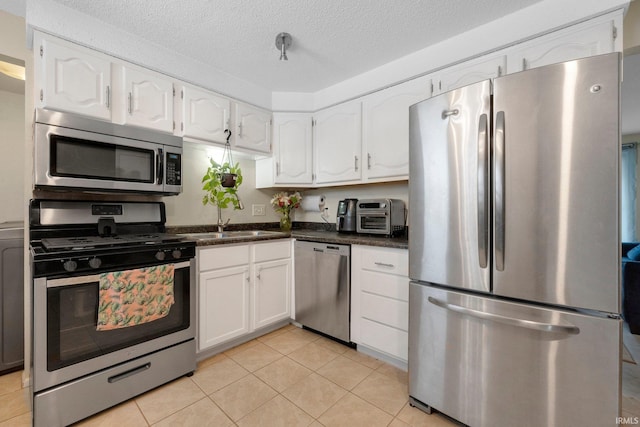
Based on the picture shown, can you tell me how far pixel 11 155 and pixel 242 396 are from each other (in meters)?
3.14

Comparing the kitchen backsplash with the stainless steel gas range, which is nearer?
the stainless steel gas range

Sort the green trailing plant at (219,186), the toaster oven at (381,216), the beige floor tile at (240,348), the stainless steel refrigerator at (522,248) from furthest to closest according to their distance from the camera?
the green trailing plant at (219,186), the toaster oven at (381,216), the beige floor tile at (240,348), the stainless steel refrigerator at (522,248)

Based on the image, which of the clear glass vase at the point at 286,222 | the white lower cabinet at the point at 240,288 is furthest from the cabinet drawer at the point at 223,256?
the clear glass vase at the point at 286,222

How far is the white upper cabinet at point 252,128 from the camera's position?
2518 millimetres

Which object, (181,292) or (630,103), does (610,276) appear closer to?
(181,292)

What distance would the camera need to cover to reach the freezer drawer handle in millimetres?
1076

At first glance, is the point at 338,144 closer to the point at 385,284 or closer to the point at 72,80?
the point at 385,284

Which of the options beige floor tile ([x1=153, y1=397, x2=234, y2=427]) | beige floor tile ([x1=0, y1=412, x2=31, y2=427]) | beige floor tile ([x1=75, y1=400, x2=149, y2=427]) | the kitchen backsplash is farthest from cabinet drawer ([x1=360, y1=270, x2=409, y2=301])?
beige floor tile ([x1=0, y1=412, x2=31, y2=427])

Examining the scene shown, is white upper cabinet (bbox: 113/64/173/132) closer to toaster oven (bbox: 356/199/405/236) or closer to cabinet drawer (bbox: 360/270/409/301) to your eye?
toaster oven (bbox: 356/199/405/236)

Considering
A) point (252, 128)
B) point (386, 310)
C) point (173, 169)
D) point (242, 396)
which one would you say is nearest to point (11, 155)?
point (173, 169)

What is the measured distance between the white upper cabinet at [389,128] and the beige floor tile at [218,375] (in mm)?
1835

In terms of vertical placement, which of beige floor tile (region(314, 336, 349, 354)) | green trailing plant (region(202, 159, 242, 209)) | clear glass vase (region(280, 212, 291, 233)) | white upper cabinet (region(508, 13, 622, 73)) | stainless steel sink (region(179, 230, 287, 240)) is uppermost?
white upper cabinet (region(508, 13, 622, 73))

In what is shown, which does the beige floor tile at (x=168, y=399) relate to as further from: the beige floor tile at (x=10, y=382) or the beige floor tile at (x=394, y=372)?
the beige floor tile at (x=394, y=372)

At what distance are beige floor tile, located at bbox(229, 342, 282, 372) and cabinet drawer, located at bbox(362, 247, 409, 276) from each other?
0.99 metres
